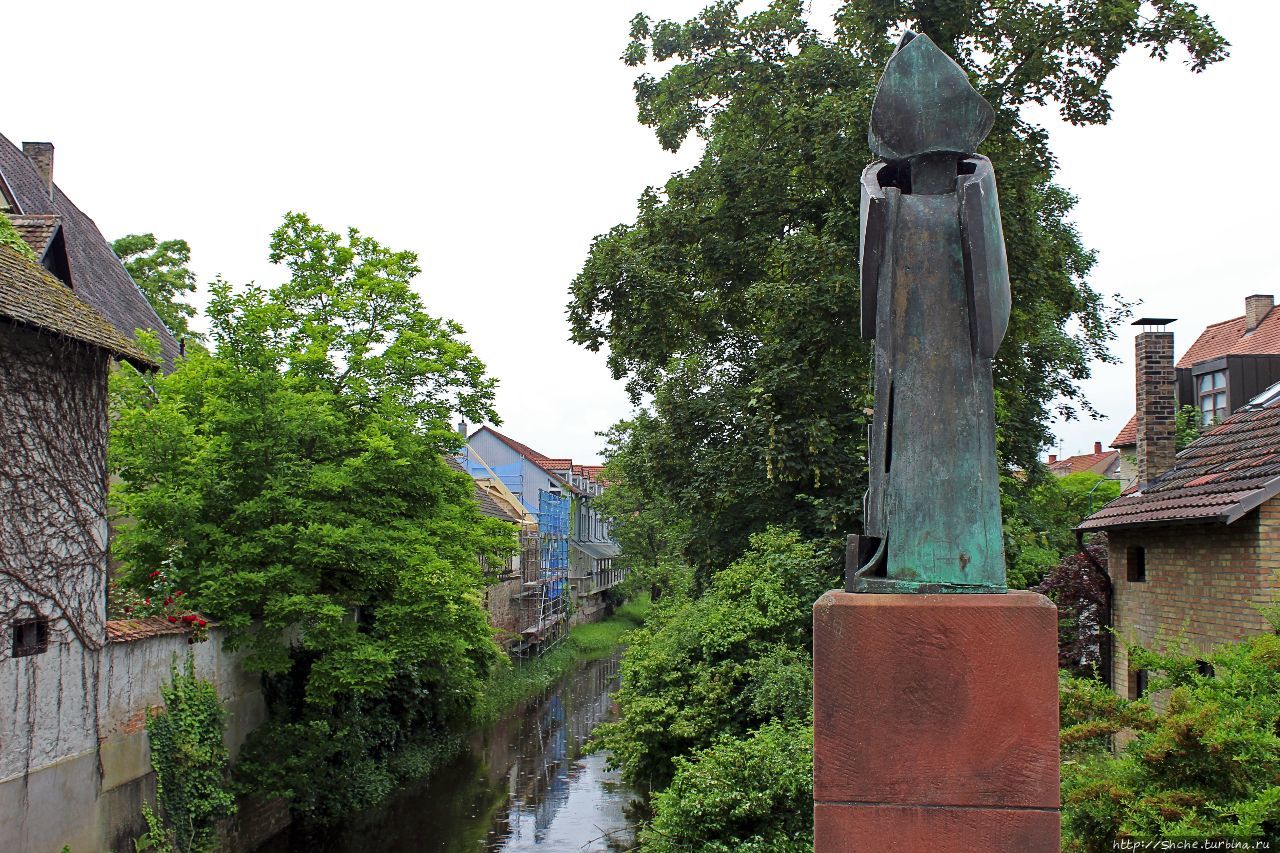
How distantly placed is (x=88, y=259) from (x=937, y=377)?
23.3 meters

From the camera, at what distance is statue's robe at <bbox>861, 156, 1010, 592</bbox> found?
4832 millimetres

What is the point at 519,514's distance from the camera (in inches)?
1896

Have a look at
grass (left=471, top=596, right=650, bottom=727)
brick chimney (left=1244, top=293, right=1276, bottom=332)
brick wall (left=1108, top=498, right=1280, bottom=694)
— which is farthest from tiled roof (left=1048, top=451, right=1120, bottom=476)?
brick wall (left=1108, top=498, right=1280, bottom=694)

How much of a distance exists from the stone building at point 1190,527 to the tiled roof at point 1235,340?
33.6ft

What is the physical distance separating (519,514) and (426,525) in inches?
1216

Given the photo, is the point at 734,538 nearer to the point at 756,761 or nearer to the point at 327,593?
the point at 327,593

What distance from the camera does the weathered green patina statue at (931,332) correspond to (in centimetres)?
484

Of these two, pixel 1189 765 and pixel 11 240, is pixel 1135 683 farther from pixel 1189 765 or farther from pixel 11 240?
pixel 11 240

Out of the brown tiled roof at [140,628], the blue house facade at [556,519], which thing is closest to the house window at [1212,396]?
the brown tiled roof at [140,628]

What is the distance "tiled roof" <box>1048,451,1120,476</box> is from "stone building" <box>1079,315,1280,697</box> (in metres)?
51.8

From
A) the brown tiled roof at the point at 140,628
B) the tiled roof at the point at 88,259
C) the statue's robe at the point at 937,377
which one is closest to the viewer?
the statue's robe at the point at 937,377

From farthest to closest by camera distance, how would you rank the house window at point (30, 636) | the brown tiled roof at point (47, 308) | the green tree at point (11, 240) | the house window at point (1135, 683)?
the house window at point (1135, 683) → the green tree at point (11, 240) → the house window at point (30, 636) → the brown tiled roof at point (47, 308)

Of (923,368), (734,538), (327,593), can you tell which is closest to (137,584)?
(327,593)

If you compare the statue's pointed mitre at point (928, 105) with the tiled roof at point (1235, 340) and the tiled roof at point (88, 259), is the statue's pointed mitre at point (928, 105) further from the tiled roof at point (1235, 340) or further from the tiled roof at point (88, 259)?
the tiled roof at point (1235, 340)
